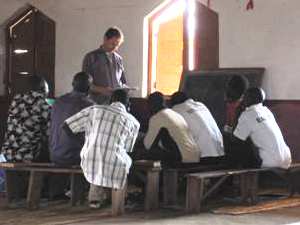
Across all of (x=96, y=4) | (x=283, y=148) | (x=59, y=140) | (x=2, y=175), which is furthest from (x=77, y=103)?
(x=96, y=4)

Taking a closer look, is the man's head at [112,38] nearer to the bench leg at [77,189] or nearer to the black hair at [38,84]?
the black hair at [38,84]

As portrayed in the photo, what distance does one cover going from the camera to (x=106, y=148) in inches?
221

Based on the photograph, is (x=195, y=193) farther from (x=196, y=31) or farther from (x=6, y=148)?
(x=196, y=31)

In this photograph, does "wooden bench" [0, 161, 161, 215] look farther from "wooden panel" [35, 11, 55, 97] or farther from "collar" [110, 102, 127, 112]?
"wooden panel" [35, 11, 55, 97]

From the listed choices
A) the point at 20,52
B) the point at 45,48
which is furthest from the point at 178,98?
the point at 20,52

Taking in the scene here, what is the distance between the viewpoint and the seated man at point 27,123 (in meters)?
6.45

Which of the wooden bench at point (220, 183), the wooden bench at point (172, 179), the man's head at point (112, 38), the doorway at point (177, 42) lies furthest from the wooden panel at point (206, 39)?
the wooden bench at point (172, 179)

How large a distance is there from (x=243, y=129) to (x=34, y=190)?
1.92 metres

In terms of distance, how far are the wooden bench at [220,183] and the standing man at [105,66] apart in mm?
1629

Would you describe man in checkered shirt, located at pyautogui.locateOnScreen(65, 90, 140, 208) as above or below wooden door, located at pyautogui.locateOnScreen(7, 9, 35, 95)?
below

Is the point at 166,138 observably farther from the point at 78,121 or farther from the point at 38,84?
the point at 38,84

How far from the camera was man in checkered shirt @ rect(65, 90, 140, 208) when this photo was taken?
5605 mm

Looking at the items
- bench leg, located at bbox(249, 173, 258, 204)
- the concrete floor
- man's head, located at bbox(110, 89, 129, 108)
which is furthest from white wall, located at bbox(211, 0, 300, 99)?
man's head, located at bbox(110, 89, 129, 108)

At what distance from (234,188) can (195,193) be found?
4.29 feet
